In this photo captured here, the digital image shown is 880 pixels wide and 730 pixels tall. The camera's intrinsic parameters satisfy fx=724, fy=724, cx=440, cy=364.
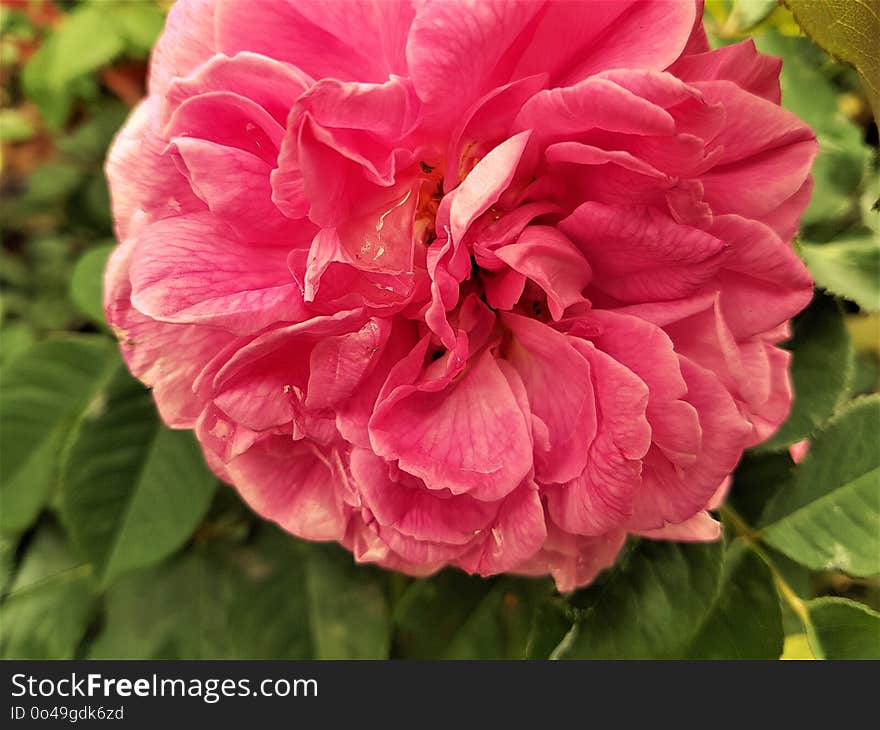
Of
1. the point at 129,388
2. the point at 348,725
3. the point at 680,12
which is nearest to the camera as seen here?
the point at 680,12

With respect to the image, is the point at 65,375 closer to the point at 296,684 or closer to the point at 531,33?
the point at 296,684

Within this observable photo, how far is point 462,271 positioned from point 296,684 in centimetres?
31

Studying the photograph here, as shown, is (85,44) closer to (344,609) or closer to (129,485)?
(129,485)

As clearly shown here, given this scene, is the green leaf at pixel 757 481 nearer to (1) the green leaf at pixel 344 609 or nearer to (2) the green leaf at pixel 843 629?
(2) the green leaf at pixel 843 629

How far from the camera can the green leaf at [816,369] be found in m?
0.42

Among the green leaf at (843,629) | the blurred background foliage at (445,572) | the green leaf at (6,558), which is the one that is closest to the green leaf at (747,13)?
the blurred background foliage at (445,572)

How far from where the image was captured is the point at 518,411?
322 millimetres

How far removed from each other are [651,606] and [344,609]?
0.25 metres

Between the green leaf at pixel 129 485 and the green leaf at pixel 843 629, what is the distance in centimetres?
40

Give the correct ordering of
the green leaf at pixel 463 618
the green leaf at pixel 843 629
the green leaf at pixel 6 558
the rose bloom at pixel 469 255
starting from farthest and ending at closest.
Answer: the green leaf at pixel 6 558
the green leaf at pixel 463 618
the green leaf at pixel 843 629
the rose bloom at pixel 469 255

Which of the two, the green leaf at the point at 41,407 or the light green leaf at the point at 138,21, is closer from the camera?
the green leaf at the point at 41,407

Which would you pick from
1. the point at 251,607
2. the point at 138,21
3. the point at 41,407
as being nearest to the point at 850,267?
the point at 251,607

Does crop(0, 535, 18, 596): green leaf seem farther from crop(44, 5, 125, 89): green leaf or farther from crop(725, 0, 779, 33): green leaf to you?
crop(725, 0, 779, 33): green leaf

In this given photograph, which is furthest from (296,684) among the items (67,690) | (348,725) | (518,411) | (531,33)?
(531,33)
